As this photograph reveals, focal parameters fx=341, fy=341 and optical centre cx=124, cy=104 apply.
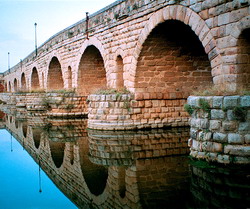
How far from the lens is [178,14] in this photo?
8656 mm

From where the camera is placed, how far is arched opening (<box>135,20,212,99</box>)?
10445 millimetres

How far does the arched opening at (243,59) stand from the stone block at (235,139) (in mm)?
1151

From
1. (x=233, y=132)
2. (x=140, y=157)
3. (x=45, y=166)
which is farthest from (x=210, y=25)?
(x=45, y=166)

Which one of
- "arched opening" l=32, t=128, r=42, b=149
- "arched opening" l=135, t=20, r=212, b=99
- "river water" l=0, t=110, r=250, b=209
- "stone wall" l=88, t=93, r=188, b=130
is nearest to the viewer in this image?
"river water" l=0, t=110, r=250, b=209

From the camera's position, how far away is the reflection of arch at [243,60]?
689 centimetres

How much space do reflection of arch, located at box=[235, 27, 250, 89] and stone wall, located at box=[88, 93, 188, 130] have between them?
4.33m

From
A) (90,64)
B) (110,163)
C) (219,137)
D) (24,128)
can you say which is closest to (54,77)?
(90,64)

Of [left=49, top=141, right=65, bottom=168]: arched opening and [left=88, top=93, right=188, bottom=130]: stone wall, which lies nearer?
[left=49, top=141, right=65, bottom=168]: arched opening

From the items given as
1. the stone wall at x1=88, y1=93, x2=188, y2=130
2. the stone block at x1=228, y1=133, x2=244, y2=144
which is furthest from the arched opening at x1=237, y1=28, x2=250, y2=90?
the stone wall at x1=88, y1=93, x2=188, y2=130

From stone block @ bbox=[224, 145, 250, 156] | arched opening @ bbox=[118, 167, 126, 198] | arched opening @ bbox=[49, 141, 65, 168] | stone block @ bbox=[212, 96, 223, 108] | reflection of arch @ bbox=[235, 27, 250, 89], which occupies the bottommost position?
arched opening @ bbox=[118, 167, 126, 198]

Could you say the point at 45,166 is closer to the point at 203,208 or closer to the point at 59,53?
the point at 203,208

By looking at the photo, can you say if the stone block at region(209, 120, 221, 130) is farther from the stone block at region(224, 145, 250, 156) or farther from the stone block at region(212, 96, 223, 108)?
the stone block at region(224, 145, 250, 156)

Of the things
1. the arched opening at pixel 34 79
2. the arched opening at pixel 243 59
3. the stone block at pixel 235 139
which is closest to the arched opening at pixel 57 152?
the stone block at pixel 235 139

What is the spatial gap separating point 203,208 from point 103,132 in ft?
22.1
